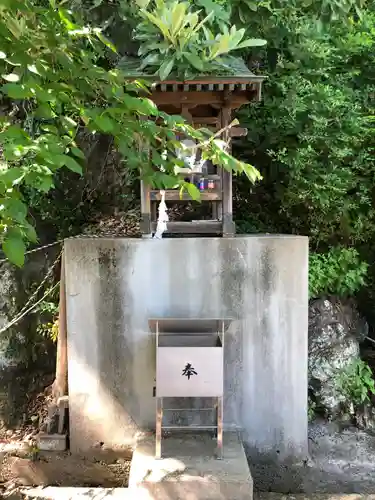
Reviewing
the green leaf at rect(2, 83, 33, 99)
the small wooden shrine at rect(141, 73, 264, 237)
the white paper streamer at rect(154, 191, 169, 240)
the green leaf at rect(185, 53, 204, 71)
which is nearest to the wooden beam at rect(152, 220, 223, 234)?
the small wooden shrine at rect(141, 73, 264, 237)

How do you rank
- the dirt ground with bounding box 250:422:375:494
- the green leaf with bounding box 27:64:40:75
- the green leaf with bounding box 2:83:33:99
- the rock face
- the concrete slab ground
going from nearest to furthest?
the green leaf with bounding box 2:83:33:99 < the green leaf with bounding box 27:64:40:75 < the concrete slab ground < the dirt ground with bounding box 250:422:375:494 < the rock face

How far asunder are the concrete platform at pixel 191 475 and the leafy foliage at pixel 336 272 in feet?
9.49

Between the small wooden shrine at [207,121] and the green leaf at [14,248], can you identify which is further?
the small wooden shrine at [207,121]

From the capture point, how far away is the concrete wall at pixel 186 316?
550cm

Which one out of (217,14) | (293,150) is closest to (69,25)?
(217,14)

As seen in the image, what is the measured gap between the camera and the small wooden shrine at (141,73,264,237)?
489cm

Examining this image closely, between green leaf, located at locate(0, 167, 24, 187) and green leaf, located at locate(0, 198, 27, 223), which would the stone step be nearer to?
green leaf, located at locate(0, 198, 27, 223)

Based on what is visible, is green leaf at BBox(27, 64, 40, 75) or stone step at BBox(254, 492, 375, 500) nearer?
green leaf at BBox(27, 64, 40, 75)

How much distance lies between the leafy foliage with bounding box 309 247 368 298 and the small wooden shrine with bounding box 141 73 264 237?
1.95 metres

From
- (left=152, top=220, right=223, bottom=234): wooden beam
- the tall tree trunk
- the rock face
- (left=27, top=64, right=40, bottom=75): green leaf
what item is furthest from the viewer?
the rock face

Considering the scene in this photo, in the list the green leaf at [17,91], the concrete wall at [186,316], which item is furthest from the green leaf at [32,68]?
the concrete wall at [186,316]

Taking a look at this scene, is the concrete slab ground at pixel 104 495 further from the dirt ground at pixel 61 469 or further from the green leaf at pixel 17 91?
the green leaf at pixel 17 91

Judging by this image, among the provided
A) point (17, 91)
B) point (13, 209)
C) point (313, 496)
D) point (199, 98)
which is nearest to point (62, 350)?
point (313, 496)

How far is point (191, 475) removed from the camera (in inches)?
178
